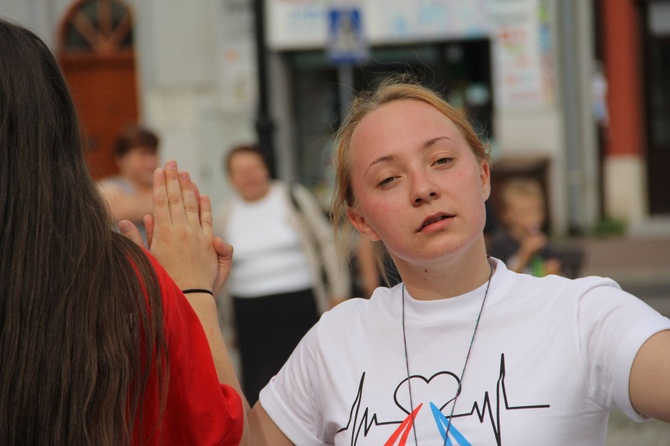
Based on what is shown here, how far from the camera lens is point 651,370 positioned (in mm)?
1847

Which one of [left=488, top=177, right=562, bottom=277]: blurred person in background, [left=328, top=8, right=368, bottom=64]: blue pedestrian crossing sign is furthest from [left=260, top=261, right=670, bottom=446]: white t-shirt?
[left=328, top=8, right=368, bottom=64]: blue pedestrian crossing sign

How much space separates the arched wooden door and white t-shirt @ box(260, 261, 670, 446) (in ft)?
48.7

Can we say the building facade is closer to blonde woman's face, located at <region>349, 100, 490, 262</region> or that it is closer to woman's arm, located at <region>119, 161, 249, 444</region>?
blonde woman's face, located at <region>349, 100, 490, 262</region>

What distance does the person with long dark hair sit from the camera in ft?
6.01

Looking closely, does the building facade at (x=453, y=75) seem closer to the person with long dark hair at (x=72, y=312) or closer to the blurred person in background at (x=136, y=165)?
the blurred person in background at (x=136, y=165)

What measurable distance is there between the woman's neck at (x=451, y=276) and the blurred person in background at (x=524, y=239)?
3.45 meters

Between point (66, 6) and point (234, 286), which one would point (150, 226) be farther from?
point (66, 6)

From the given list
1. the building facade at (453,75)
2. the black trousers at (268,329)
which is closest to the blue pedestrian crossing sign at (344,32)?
the black trousers at (268,329)

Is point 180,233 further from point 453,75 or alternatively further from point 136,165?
point 453,75

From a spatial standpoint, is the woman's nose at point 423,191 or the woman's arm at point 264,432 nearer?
the woman's nose at point 423,191

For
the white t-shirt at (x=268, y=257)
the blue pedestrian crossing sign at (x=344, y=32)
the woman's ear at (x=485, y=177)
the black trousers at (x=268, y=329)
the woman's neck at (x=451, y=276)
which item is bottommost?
the black trousers at (x=268, y=329)

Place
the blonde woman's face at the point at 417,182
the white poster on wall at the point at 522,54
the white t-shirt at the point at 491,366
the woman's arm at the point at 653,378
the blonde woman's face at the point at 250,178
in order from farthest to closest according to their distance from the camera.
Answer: the white poster on wall at the point at 522,54 → the blonde woman's face at the point at 250,178 → the blonde woman's face at the point at 417,182 → the white t-shirt at the point at 491,366 → the woman's arm at the point at 653,378

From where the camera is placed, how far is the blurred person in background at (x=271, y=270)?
588 cm

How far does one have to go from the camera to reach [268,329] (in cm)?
595
